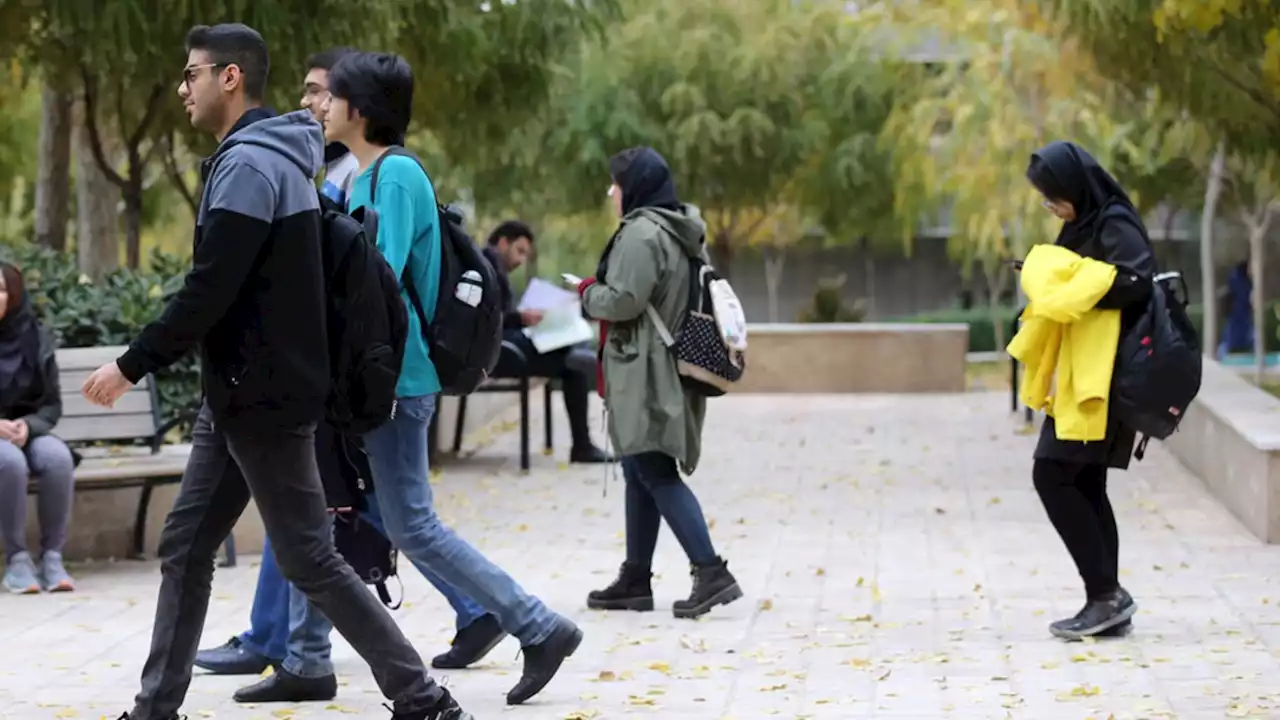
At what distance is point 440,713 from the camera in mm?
5949

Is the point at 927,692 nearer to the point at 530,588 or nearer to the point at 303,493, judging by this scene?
the point at 303,493

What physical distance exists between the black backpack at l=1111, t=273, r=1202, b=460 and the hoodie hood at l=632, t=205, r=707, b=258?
169cm

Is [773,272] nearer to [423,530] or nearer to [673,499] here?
[673,499]

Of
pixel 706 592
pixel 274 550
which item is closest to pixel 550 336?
pixel 706 592

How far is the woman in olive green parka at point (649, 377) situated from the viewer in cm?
841

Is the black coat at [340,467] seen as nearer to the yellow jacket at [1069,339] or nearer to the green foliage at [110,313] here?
the yellow jacket at [1069,339]

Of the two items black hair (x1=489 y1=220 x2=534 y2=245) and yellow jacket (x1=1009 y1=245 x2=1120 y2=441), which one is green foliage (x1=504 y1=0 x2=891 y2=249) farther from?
yellow jacket (x1=1009 y1=245 x2=1120 y2=441)

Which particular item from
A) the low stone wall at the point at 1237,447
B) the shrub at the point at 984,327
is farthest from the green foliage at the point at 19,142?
the shrub at the point at 984,327

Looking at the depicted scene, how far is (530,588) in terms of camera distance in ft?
30.9

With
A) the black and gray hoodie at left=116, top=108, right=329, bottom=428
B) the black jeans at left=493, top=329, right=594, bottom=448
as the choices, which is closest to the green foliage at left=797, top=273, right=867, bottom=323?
the black jeans at left=493, top=329, right=594, bottom=448

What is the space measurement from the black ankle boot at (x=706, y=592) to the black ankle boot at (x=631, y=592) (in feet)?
0.72

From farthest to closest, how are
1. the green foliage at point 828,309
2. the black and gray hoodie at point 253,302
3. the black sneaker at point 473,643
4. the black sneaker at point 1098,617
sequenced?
the green foliage at point 828,309
the black sneaker at point 1098,617
the black sneaker at point 473,643
the black and gray hoodie at point 253,302

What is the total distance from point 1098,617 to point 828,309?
18001 millimetres

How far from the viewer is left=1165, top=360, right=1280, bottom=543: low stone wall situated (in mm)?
10500
